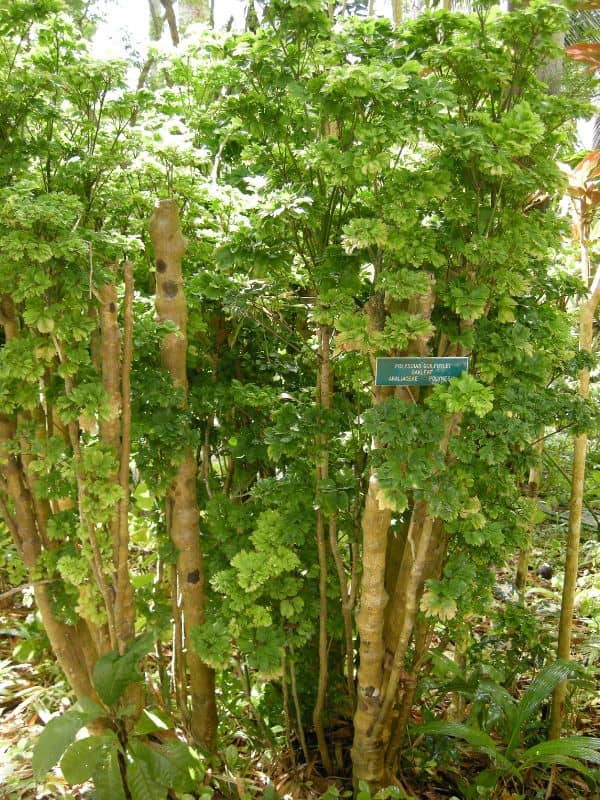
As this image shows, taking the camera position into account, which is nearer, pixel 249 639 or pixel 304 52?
pixel 304 52

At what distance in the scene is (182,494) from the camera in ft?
8.94

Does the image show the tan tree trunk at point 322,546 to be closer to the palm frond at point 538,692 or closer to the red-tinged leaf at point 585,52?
the palm frond at point 538,692

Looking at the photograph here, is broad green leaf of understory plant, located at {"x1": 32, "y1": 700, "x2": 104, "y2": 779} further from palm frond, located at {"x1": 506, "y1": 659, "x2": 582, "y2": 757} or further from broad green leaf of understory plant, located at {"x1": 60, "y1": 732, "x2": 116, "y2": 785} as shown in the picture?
palm frond, located at {"x1": 506, "y1": 659, "x2": 582, "y2": 757}

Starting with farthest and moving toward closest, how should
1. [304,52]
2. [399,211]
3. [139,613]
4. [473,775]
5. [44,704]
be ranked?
[44,704] → [473,775] → [139,613] → [304,52] → [399,211]

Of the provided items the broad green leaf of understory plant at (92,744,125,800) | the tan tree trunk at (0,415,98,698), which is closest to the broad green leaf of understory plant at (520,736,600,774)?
the broad green leaf of understory plant at (92,744,125,800)

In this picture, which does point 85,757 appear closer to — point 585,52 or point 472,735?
point 472,735

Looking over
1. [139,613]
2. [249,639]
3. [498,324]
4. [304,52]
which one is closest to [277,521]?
[249,639]

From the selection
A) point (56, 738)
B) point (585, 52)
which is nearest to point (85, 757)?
point (56, 738)

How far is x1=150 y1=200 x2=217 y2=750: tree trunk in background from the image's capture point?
2480mm

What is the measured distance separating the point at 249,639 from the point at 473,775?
1.32 meters

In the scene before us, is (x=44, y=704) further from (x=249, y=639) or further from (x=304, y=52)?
(x=304, y=52)

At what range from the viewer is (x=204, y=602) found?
112 inches

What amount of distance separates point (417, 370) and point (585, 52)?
1405mm

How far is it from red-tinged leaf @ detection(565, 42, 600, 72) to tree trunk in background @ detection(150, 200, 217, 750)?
1.55 metres
